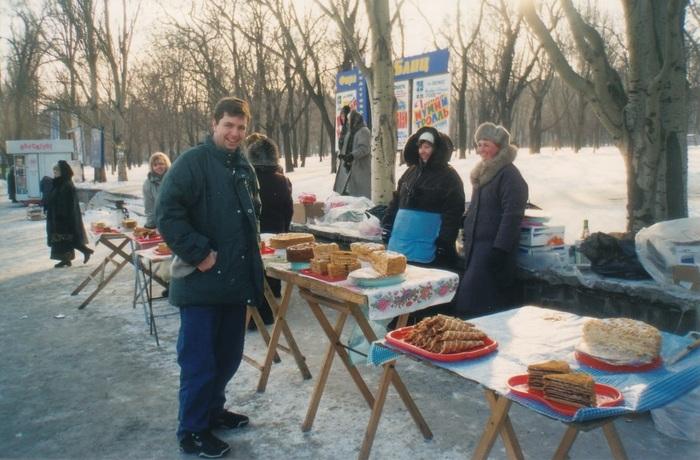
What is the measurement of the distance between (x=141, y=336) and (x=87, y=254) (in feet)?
15.0

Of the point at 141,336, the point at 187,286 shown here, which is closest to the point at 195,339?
the point at 187,286

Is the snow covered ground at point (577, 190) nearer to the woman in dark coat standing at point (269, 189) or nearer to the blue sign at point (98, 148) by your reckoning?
the woman in dark coat standing at point (269, 189)

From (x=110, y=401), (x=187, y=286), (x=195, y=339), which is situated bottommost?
(x=110, y=401)

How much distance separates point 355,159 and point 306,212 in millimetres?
1390

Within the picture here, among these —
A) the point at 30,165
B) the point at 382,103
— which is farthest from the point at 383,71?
the point at 30,165

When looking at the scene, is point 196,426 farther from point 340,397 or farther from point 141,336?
point 141,336

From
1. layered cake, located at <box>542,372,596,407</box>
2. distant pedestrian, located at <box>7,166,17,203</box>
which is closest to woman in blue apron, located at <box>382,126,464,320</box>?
layered cake, located at <box>542,372,596,407</box>

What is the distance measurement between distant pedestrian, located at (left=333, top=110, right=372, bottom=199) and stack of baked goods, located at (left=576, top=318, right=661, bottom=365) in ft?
23.7

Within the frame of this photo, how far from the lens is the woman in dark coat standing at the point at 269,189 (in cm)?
579

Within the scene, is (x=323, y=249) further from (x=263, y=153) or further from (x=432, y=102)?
(x=432, y=102)

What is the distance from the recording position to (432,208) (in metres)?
4.76

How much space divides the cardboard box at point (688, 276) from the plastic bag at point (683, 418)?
0.80 m

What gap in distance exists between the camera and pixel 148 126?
2119 inches

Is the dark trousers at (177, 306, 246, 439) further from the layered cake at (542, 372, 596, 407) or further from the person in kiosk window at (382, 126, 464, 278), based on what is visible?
the layered cake at (542, 372, 596, 407)
